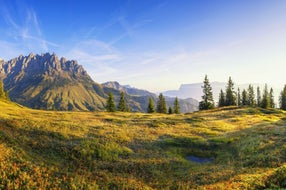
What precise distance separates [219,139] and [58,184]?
28288mm

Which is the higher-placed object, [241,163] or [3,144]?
[3,144]

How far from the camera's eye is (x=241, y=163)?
20703 mm

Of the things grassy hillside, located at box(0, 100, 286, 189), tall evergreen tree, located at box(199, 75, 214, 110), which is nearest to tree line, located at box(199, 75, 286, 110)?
tall evergreen tree, located at box(199, 75, 214, 110)

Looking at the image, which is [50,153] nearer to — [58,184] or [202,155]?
[58,184]

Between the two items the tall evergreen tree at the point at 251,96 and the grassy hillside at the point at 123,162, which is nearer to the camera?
the grassy hillside at the point at 123,162

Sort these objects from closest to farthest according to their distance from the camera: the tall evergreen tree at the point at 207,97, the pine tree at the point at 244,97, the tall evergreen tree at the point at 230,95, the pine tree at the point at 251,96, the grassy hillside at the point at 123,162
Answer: the grassy hillside at the point at 123,162, the tall evergreen tree at the point at 207,97, the tall evergreen tree at the point at 230,95, the pine tree at the point at 251,96, the pine tree at the point at 244,97

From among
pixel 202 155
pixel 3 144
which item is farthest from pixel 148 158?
pixel 3 144

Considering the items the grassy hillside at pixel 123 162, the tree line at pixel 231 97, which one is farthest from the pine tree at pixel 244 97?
the grassy hillside at pixel 123 162

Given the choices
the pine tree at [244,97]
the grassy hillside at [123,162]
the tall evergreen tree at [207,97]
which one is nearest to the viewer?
the grassy hillside at [123,162]

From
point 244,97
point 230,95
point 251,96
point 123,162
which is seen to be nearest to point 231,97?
point 230,95

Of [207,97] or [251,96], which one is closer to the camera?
[207,97]

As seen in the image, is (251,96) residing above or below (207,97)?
above

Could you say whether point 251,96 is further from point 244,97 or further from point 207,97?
point 207,97

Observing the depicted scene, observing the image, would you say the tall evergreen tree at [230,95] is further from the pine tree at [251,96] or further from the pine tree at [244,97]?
the pine tree at [251,96]
